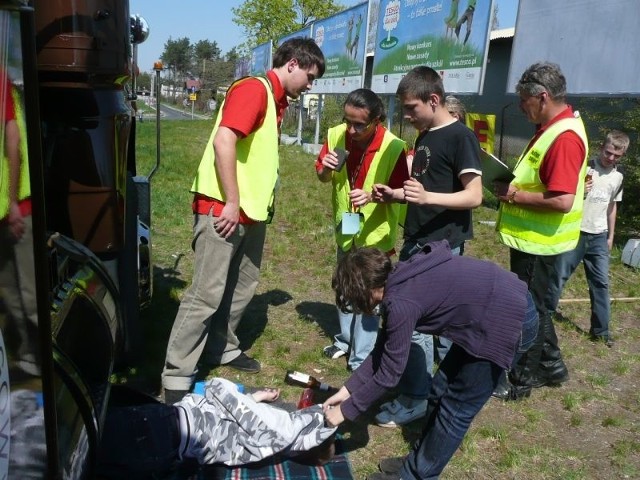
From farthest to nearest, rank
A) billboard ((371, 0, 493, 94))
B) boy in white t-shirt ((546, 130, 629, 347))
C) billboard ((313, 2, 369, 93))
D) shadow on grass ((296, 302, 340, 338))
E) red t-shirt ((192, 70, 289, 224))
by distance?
billboard ((313, 2, 369, 93)), billboard ((371, 0, 493, 94)), shadow on grass ((296, 302, 340, 338)), boy in white t-shirt ((546, 130, 629, 347)), red t-shirt ((192, 70, 289, 224))

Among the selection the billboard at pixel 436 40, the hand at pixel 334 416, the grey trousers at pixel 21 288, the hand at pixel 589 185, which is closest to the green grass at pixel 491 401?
the hand at pixel 334 416

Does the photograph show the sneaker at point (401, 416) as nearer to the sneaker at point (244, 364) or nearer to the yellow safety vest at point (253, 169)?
the sneaker at point (244, 364)

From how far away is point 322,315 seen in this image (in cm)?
497

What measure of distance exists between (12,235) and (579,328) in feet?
15.4

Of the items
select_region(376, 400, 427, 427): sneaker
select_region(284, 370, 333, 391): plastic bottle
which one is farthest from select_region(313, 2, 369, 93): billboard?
select_region(376, 400, 427, 427): sneaker

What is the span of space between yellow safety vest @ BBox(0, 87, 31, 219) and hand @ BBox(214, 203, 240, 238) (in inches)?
73.3

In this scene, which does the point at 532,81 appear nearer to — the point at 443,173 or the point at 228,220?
the point at 443,173

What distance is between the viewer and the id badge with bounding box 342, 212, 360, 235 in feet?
11.5

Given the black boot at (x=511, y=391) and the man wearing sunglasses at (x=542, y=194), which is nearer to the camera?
the man wearing sunglasses at (x=542, y=194)

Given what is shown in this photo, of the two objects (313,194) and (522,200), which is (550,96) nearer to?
(522,200)

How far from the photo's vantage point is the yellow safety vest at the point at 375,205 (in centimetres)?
353

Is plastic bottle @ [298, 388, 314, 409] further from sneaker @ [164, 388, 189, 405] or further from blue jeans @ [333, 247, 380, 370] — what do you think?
sneaker @ [164, 388, 189, 405]

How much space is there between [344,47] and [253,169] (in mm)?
13364

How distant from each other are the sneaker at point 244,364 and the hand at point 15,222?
2768 mm
